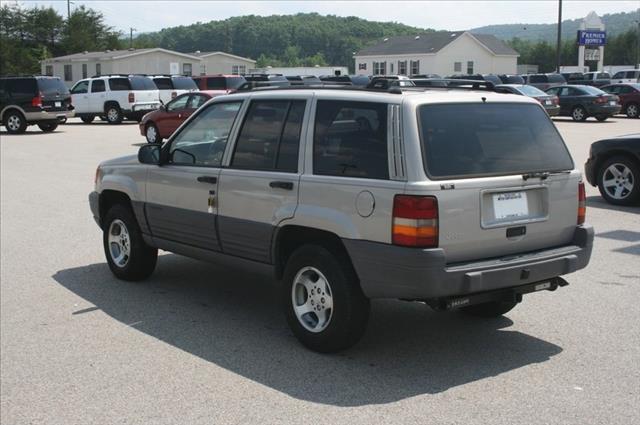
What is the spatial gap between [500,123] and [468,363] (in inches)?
64.9

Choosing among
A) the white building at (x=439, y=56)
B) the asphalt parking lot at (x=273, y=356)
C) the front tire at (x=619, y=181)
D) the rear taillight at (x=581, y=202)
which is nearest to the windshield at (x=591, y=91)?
the front tire at (x=619, y=181)

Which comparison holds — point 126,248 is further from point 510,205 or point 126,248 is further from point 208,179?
point 510,205

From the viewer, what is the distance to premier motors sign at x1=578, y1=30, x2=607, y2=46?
6781 cm

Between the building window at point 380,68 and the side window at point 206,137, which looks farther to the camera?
the building window at point 380,68

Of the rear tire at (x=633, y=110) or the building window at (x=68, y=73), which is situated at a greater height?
the building window at (x=68, y=73)

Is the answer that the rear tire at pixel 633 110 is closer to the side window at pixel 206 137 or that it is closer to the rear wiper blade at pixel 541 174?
the side window at pixel 206 137

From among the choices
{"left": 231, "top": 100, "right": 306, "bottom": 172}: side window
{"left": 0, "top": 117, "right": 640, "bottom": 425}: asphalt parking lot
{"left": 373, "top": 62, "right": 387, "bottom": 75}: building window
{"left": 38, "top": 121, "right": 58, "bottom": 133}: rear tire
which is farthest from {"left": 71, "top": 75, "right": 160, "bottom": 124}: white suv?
{"left": 373, "top": 62, "right": 387, "bottom": 75}: building window

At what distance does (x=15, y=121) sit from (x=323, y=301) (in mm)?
26166

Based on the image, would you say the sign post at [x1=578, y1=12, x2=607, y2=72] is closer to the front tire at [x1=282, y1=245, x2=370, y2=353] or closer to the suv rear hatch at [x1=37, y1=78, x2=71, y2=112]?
the suv rear hatch at [x1=37, y1=78, x2=71, y2=112]

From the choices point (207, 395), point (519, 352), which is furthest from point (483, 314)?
point (207, 395)

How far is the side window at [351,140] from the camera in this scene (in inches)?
203

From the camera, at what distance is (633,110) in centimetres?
3553

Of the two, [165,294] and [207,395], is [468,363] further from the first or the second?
[165,294]

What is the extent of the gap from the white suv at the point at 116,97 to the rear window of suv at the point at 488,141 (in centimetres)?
2829
